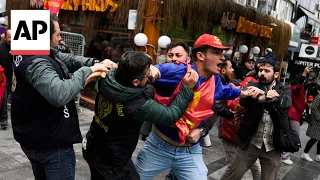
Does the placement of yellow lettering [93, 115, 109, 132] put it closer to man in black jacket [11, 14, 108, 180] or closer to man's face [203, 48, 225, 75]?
man in black jacket [11, 14, 108, 180]

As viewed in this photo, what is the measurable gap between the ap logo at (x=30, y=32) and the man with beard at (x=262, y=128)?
2132mm

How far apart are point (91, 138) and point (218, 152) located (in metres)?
4.25

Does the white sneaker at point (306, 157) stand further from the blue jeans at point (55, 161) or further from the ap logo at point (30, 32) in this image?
the ap logo at point (30, 32)

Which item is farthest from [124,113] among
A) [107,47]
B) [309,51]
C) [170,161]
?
[309,51]

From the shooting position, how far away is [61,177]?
2.31 meters

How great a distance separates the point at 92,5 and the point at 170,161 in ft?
20.2

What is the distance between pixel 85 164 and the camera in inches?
181

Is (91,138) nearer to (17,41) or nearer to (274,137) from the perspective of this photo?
(17,41)

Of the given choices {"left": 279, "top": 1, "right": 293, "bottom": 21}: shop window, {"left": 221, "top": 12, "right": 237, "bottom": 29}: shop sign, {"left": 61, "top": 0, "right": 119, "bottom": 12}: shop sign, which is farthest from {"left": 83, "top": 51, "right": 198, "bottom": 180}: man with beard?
{"left": 279, "top": 1, "right": 293, "bottom": 21}: shop window

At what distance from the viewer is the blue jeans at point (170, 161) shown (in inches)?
109

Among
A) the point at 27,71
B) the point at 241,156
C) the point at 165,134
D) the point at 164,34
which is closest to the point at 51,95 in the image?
the point at 27,71

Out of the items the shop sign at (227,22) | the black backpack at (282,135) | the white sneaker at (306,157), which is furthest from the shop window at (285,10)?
the black backpack at (282,135)

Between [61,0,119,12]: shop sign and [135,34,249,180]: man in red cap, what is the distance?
5217 millimetres

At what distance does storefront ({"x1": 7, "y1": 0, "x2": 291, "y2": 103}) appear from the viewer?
735 centimetres
